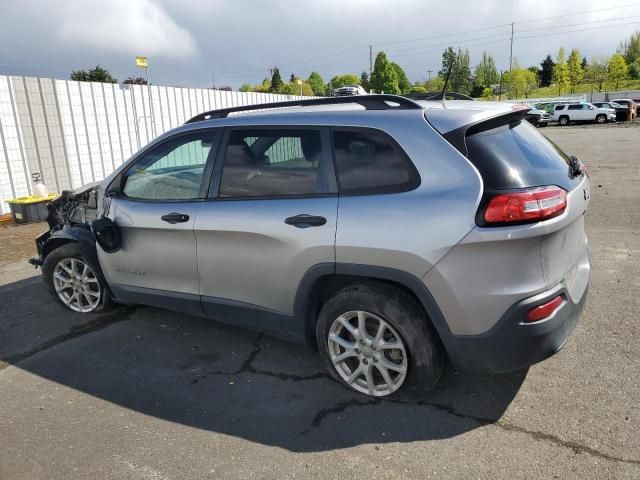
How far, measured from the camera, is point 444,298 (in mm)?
2596

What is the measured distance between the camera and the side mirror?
3.99m

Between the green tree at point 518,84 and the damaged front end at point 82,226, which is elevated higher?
the green tree at point 518,84

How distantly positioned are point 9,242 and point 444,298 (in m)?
7.26

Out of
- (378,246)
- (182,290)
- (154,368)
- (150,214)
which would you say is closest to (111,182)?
(150,214)

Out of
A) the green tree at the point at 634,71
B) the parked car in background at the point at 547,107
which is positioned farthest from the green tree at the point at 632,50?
the parked car in background at the point at 547,107

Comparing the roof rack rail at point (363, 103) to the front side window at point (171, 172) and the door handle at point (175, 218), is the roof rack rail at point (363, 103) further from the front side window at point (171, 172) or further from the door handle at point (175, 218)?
the door handle at point (175, 218)

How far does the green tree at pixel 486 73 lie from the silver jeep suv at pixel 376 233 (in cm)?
10010

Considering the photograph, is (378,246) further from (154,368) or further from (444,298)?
(154,368)

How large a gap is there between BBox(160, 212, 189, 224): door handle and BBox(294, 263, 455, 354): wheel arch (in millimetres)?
1065

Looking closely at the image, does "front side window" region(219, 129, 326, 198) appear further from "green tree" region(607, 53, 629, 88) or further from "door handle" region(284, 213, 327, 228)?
"green tree" region(607, 53, 629, 88)

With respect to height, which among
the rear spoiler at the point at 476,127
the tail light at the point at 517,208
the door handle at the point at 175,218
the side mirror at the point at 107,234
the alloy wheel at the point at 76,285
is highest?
the rear spoiler at the point at 476,127

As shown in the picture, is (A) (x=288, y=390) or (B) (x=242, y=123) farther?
(B) (x=242, y=123)

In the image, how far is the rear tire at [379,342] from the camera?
279 cm

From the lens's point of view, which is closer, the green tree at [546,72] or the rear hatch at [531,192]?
the rear hatch at [531,192]
